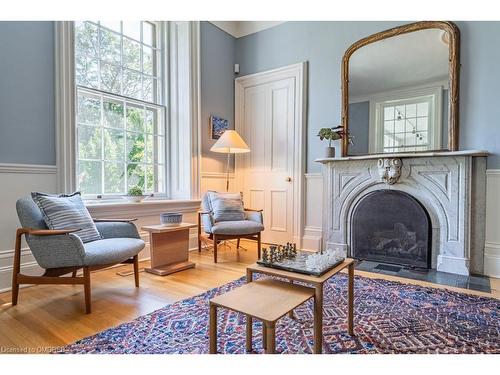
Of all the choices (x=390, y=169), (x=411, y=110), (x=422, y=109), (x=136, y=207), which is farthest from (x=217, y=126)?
(x=422, y=109)

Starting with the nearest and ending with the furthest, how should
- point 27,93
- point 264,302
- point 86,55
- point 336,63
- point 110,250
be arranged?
1. point 264,302
2. point 110,250
3. point 27,93
4. point 86,55
5. point 336,63

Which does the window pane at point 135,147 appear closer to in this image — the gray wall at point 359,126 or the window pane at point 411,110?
the gray wall at point 359,126

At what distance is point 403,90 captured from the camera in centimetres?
329

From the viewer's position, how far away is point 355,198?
3514 mm

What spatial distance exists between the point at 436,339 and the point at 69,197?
2.74 meters

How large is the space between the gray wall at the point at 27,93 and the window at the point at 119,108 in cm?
41

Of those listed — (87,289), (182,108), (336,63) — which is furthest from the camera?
(182,108)

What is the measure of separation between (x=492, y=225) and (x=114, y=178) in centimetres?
390

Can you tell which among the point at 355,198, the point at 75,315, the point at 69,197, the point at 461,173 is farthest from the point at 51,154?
the point at 461,173

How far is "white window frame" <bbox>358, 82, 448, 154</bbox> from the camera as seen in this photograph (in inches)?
121

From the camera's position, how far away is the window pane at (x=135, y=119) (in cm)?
355

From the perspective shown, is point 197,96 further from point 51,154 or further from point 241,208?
point 51,154

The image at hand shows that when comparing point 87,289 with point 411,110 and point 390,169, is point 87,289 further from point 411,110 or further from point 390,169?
point 411,110

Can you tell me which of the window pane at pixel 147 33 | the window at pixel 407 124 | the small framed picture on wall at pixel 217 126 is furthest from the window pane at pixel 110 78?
the window at pixel 407 124
